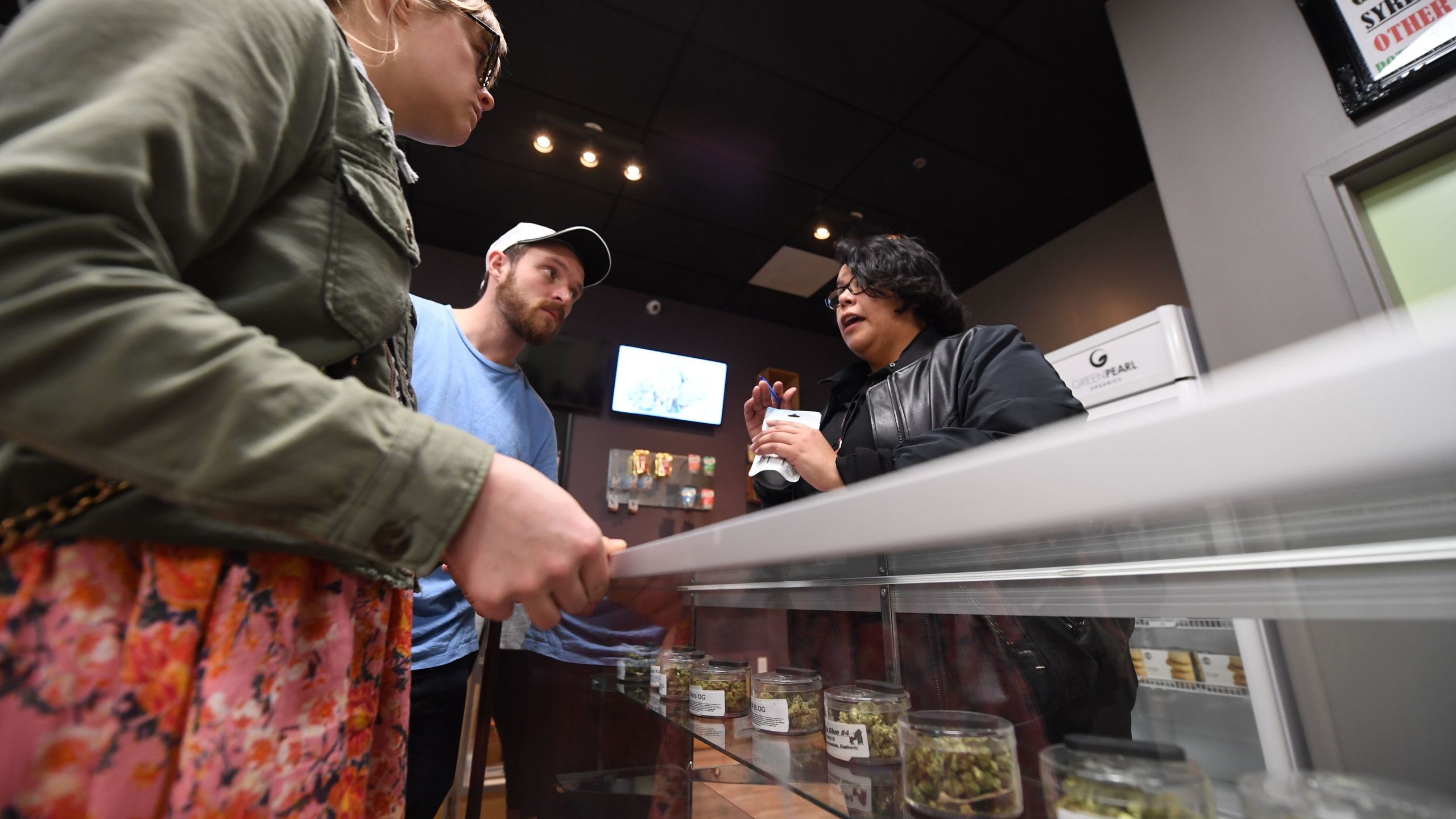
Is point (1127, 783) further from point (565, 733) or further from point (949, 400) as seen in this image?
point (565, 733)

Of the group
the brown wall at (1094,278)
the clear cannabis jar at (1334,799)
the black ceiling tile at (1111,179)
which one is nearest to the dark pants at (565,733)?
the clear cannabis jar at (1334,799)

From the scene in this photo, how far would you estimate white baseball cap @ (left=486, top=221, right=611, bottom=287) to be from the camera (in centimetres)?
196

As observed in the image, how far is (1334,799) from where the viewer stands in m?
0.36

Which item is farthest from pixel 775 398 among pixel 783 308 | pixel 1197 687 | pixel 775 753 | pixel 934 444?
pixel 783 308

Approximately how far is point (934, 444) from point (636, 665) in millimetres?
749

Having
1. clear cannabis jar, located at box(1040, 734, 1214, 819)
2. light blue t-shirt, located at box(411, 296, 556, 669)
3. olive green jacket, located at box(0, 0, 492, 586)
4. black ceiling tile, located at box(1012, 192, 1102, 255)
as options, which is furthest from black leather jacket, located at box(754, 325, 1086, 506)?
black ceiling tile, located at box(1012, 192, 1102, 255)

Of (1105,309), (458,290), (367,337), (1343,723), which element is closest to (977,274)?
(1105,309)

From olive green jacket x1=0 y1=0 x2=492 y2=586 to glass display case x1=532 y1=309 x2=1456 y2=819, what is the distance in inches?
11.1

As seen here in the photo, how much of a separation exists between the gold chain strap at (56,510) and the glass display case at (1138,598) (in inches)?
15.7

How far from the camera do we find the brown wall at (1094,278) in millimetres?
3312

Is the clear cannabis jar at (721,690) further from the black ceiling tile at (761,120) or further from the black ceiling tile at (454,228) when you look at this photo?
the black ceiling tile at (454,228)

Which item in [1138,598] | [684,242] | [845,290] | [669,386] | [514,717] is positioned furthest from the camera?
[669,386]

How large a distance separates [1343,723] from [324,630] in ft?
3.69

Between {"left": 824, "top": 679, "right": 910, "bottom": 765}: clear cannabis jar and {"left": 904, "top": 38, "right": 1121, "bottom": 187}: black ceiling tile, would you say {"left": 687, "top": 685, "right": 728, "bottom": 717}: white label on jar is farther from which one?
{"left": 904, "top": 38, "right": 1121, "bottom": 187}: black ceiling tile
